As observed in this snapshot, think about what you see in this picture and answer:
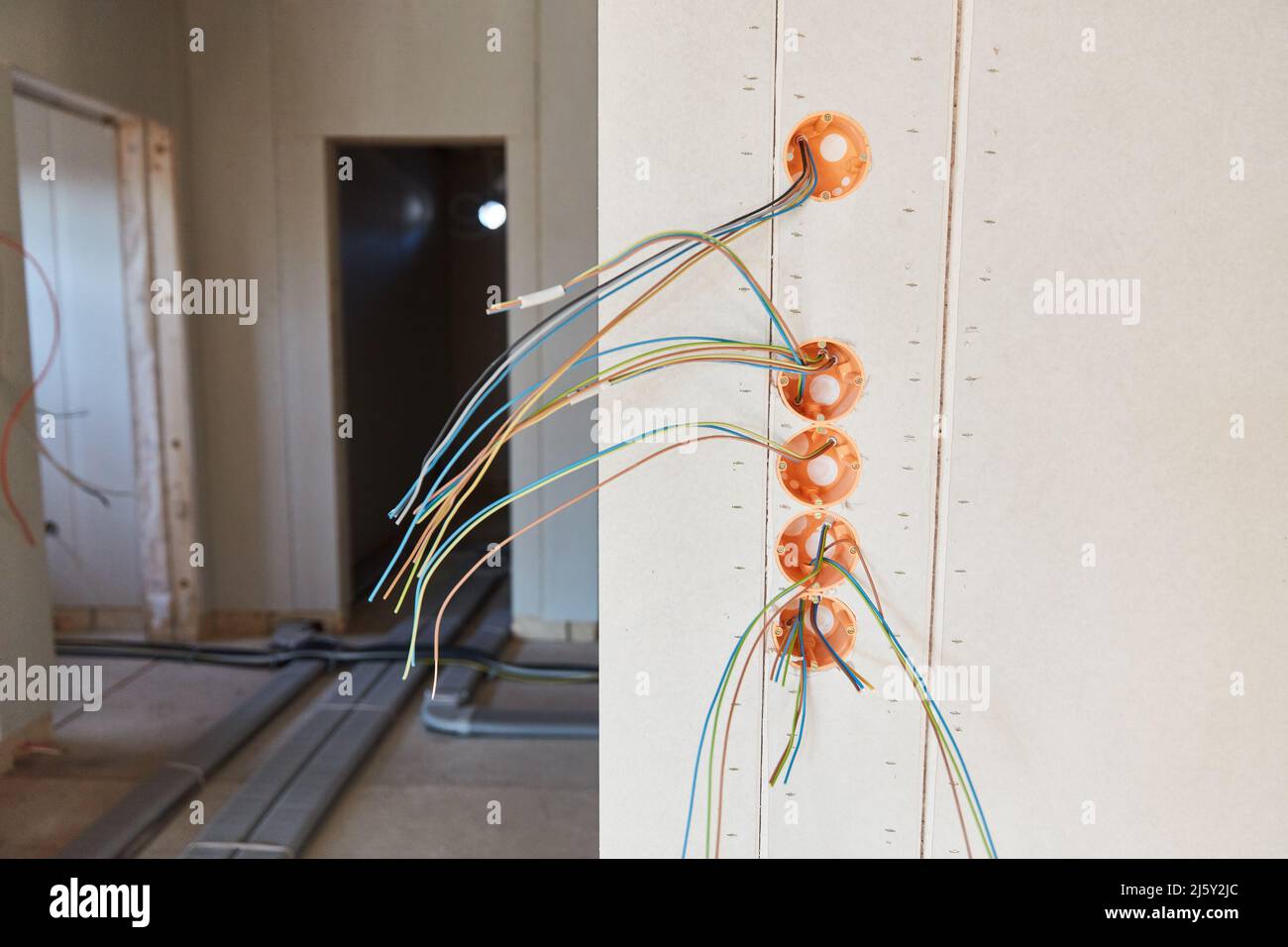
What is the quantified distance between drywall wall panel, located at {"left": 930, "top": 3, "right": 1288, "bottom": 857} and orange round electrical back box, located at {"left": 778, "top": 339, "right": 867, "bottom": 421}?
6.6 inches

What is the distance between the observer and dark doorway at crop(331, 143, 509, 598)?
538 centimetres

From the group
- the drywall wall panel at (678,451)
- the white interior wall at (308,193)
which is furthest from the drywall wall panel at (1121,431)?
the white interior wall at (308,193)

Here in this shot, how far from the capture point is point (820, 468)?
1.36 metres

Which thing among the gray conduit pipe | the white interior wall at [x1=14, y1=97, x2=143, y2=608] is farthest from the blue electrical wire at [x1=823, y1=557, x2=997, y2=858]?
the white interior wall at [x1=14, y1=97, x2=143, y2=608]

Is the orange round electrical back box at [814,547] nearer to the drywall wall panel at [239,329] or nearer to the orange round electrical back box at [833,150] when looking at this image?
the orange round electrical back box at [833,150]

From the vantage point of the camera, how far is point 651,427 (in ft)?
4.48

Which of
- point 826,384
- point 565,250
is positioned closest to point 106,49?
point 565,250

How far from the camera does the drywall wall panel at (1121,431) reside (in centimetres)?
130

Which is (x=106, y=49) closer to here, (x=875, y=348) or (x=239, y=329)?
(x=239, y=329)

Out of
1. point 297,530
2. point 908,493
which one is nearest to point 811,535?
point 908,493

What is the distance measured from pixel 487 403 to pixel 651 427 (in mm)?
4803

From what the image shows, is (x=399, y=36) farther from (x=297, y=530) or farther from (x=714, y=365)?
(x=714, y=365)

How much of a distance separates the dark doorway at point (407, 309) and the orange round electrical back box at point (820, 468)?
2756mm

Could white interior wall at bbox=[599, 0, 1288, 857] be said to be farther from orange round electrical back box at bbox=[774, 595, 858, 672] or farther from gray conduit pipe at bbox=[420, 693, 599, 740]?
gray conduit pipe at bbox=[420, 693, 599, 740]
